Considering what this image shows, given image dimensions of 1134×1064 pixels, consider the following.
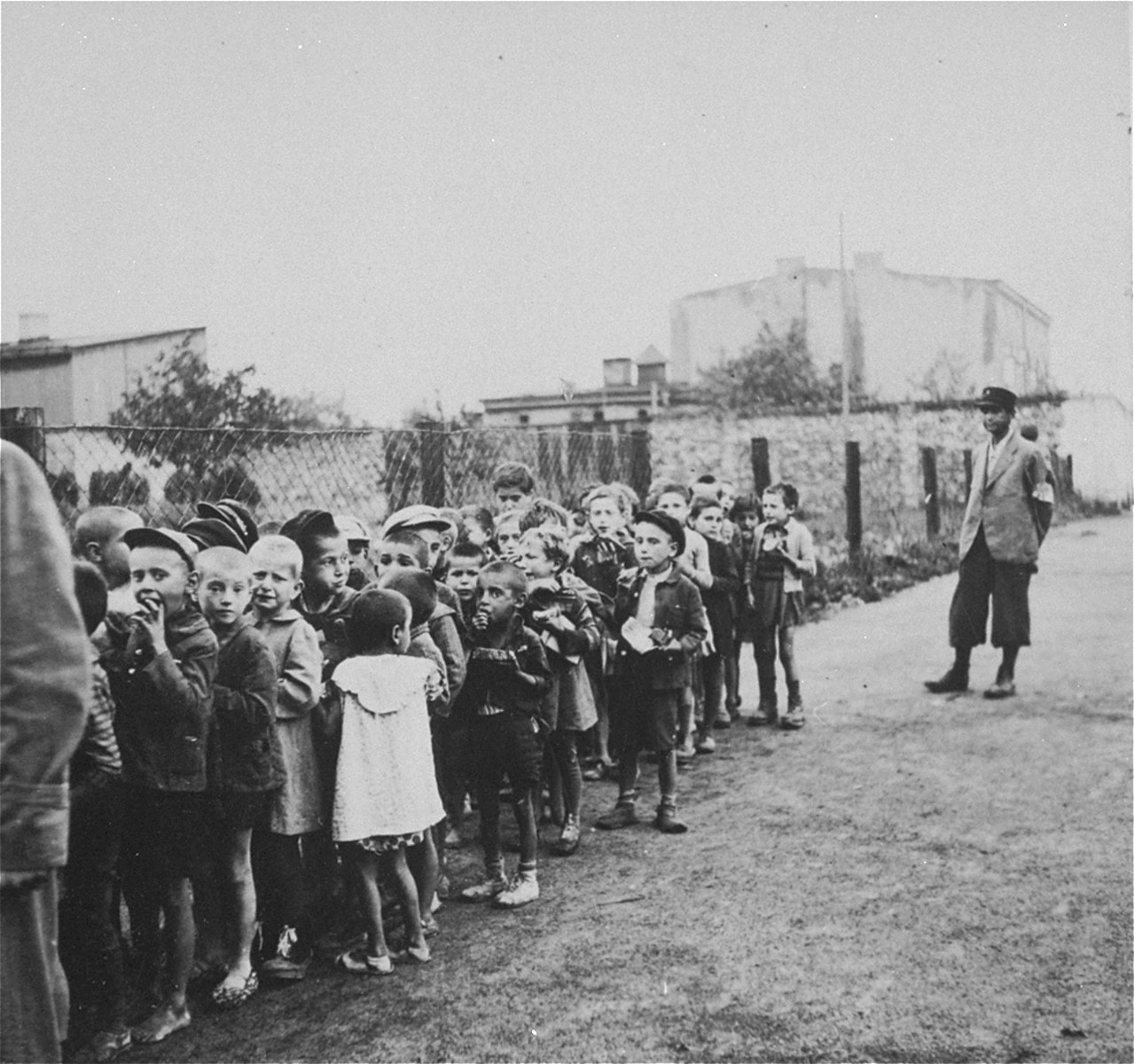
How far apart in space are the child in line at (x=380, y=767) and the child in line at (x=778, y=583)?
3.68 m

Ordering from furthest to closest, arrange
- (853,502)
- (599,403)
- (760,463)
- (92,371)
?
(599,403) → (853,502) → (760,463) → (92,371)

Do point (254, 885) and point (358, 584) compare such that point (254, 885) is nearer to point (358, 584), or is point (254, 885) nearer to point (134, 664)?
point (134, 664)

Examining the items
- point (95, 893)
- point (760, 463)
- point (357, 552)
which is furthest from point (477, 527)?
point (760, 463)

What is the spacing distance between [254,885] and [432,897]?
0.70m

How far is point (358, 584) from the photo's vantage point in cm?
505

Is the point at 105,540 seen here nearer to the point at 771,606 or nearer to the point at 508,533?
the point at 508,533

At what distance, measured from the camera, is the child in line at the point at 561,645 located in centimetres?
483

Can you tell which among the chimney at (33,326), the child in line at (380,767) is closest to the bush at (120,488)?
the chimney at (33,326)

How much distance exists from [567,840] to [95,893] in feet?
7.22

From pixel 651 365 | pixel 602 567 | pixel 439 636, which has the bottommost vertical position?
pixel 439 636

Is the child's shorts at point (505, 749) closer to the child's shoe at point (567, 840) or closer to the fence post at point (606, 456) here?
the child's shoe at point (567, 840)

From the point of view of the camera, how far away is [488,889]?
4535mm

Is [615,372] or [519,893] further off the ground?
[615,372]

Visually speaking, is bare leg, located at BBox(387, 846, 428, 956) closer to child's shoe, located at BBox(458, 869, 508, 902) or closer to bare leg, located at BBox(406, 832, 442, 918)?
bare leg, located at BBox(406, 832, 442, 918)
